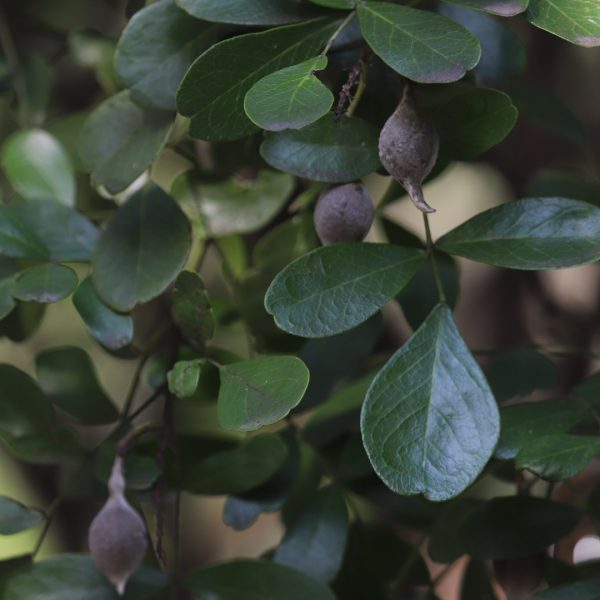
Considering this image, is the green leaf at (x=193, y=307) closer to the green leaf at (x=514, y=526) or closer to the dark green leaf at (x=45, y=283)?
the dark green leaf at (x=45, y=283)

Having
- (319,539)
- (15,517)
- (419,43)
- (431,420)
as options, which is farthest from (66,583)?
(419,43)

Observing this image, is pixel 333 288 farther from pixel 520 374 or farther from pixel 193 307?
pixel 520 374

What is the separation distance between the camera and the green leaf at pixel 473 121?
0.45 meters

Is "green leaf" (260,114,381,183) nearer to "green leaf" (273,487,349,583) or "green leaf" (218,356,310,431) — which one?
"green leaf" (218,356,310,431)

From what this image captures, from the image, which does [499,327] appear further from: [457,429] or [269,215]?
[457,429]

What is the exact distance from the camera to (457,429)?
409 mm

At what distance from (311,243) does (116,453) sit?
173mm

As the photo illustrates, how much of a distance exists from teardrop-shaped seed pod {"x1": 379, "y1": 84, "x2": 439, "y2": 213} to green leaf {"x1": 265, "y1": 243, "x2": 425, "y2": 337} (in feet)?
0.16

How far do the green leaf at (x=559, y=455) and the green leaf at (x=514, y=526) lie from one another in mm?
95

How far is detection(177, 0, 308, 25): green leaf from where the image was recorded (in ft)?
1.43

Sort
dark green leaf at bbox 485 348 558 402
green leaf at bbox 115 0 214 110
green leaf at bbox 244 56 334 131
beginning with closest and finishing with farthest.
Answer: green leaf at bbox 244 56 334 131 → green leaf at bbox 115 0 214 110 → dark green leaf at bbox 485 348 558 402

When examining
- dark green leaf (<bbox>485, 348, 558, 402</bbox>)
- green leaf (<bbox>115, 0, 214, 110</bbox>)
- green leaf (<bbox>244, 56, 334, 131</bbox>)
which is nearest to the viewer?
green leaf (<bbox>244, 56, 334, 131</bbox>)

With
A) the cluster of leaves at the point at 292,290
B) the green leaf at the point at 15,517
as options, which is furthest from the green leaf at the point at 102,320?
the green leaf at the point at 15,517

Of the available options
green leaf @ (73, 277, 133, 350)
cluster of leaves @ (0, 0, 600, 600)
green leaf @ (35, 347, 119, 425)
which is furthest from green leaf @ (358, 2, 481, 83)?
green leaf @ (35, 347, 119, 425)
